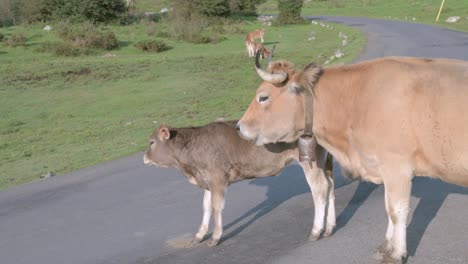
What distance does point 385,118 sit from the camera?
5.70 meters

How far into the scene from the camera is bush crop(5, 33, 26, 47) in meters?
31.9

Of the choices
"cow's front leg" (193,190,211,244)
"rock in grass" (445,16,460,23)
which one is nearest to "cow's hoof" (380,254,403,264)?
"cow's front leg" (193,190,211,244)

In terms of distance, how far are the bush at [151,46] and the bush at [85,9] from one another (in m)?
11.3

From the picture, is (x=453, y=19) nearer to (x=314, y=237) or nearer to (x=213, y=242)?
(x=314, y=237)

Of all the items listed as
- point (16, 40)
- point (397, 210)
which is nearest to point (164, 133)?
point (397, 210)

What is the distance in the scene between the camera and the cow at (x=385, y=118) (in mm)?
5559

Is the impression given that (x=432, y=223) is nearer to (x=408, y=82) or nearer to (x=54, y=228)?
(x=408, y=82)

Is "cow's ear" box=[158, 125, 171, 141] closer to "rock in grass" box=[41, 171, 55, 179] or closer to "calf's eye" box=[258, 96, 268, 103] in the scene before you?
"calf's eye" box=[258, 96, 268, 103]

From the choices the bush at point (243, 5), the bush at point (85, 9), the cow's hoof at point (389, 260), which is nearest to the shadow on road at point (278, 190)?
the cow's hoof at point (389, 260)

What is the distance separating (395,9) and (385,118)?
62485mm

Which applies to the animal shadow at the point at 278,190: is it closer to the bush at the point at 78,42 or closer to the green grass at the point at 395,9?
the bush at the point at 78,42

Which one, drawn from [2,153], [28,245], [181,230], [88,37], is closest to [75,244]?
[28,245]

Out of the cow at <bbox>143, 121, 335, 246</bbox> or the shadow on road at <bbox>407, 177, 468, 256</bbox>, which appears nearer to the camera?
the shadow on road at <bbox>407, 177, 468, 256</bbox>

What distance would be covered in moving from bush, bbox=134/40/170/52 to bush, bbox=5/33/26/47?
572 centimetres
